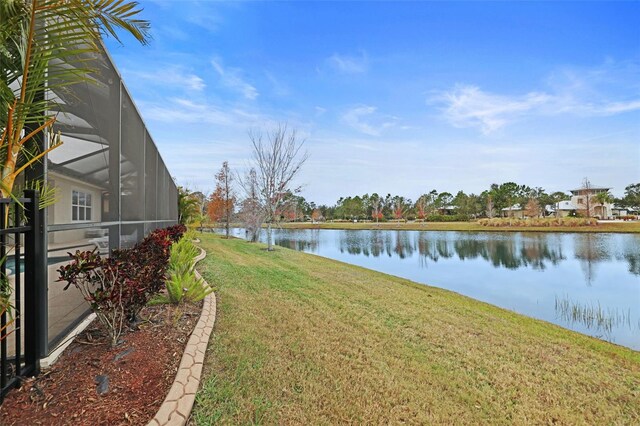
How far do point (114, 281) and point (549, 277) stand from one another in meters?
13.1

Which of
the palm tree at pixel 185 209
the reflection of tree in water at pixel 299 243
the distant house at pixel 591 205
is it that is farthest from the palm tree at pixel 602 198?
the palm tree at pixel 185 209

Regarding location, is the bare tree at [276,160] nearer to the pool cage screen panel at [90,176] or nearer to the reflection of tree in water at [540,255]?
the pool cage screen panel at [90,176]

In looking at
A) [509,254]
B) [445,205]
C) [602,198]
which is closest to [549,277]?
[509,254]

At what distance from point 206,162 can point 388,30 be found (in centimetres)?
1550

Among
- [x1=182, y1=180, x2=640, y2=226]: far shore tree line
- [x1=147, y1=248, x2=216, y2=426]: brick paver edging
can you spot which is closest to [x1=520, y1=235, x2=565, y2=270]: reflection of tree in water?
[x1=147, y1=248, x2=216, y2=426]: brick paver edging

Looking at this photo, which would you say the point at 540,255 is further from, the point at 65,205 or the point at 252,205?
the point at 65,205

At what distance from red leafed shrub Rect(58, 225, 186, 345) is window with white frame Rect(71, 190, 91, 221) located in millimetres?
438

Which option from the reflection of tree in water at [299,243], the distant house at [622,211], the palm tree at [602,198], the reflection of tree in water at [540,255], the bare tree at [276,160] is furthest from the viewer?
the distant house at [622,211]

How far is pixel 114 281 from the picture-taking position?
8.00ft

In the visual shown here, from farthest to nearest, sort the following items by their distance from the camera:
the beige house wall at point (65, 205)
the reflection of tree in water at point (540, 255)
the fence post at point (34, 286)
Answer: the reflection of tree in water at point (540, 255), the beige house wall at point (65, 205), the fence post at point (34, 286)

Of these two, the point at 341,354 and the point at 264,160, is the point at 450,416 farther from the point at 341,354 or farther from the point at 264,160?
the point at 264,160

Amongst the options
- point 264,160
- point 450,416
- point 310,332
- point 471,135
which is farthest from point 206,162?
point 450,416

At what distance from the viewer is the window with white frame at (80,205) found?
2.69 meters

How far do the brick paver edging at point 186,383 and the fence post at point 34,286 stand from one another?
3.08 ft
